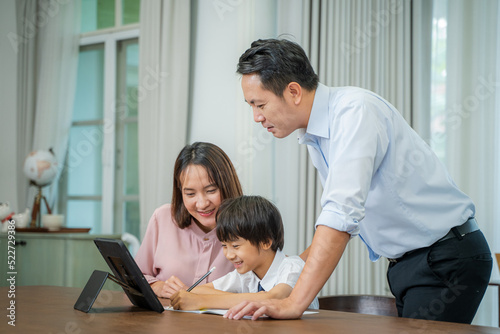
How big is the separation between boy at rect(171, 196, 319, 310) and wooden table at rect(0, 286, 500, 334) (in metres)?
0.30

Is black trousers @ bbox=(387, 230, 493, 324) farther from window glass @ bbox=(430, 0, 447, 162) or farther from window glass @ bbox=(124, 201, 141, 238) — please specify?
window glass @ bbox=(124, 201, 141, 238)

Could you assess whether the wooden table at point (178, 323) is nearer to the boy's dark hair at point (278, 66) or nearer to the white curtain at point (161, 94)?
the boy's dark hair at point (278, 66)

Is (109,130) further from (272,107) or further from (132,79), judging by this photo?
(272,107)

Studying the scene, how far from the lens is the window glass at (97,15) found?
4781mm

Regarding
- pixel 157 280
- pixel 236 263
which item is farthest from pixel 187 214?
pixel 236 263

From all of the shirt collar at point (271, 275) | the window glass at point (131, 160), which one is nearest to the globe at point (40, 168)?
the window glass at point (131, 160)

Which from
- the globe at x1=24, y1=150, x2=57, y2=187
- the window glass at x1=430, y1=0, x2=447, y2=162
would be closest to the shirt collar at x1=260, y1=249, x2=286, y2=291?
the window glass at x1=430, y1=0, x2=447, y2=162

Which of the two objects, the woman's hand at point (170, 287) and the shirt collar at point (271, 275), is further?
the woman's hand at point (170, 287)

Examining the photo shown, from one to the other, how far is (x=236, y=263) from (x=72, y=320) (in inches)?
23.2

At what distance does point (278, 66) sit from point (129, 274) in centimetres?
64

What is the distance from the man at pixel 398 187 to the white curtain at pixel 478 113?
161 centimetres

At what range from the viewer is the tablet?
1.40m

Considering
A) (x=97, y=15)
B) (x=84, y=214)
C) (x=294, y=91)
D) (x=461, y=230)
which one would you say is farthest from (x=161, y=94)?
(x=461, y=230)

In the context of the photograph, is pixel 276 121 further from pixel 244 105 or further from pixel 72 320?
pixel 244 105
